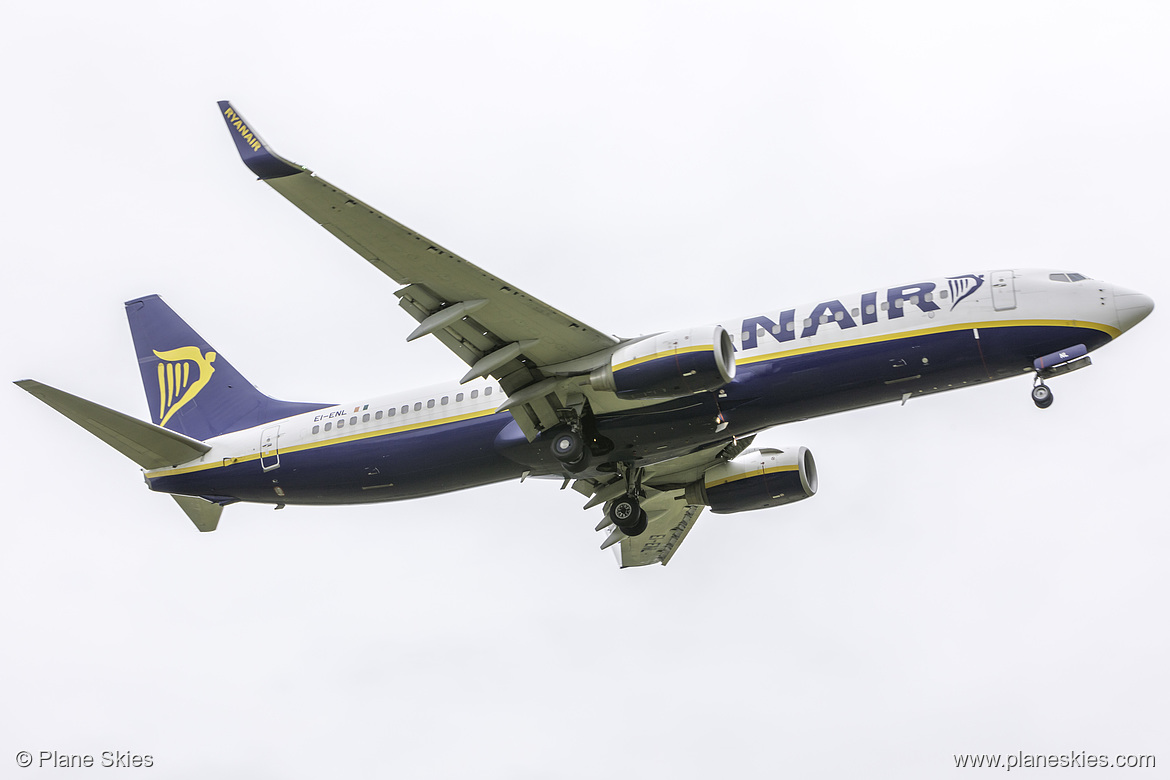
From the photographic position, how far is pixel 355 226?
2669 cm

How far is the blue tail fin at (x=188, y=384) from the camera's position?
124 feet

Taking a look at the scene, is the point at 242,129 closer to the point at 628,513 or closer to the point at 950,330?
the point at 628,513

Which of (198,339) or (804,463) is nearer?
(804,463)

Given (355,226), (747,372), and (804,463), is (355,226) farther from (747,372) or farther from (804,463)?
(804,463)

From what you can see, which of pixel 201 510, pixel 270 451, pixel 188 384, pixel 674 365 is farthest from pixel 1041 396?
pixel 188 384

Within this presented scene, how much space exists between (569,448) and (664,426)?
2.48 m

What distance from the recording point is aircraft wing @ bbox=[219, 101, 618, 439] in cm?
2547

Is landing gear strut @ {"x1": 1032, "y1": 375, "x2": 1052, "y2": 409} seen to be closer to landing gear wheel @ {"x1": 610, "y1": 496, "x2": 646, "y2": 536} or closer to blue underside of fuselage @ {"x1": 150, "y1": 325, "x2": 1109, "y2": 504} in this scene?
blue underside of fuselage @ {"x1": 150, "y1": 325, "x2": 1109, "y2": 504}

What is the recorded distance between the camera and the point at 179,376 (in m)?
39.8

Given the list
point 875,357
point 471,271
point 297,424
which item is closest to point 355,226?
→ point 471,271

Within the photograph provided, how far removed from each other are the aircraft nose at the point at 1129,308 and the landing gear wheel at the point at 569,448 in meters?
13.4

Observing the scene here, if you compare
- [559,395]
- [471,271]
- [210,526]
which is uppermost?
[471,271]

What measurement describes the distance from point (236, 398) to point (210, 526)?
13.3 ft

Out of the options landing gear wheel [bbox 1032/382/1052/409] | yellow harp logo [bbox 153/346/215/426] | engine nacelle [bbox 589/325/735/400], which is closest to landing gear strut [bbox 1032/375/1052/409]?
landing gear wheel [bbox 1032/382/1052/409]
